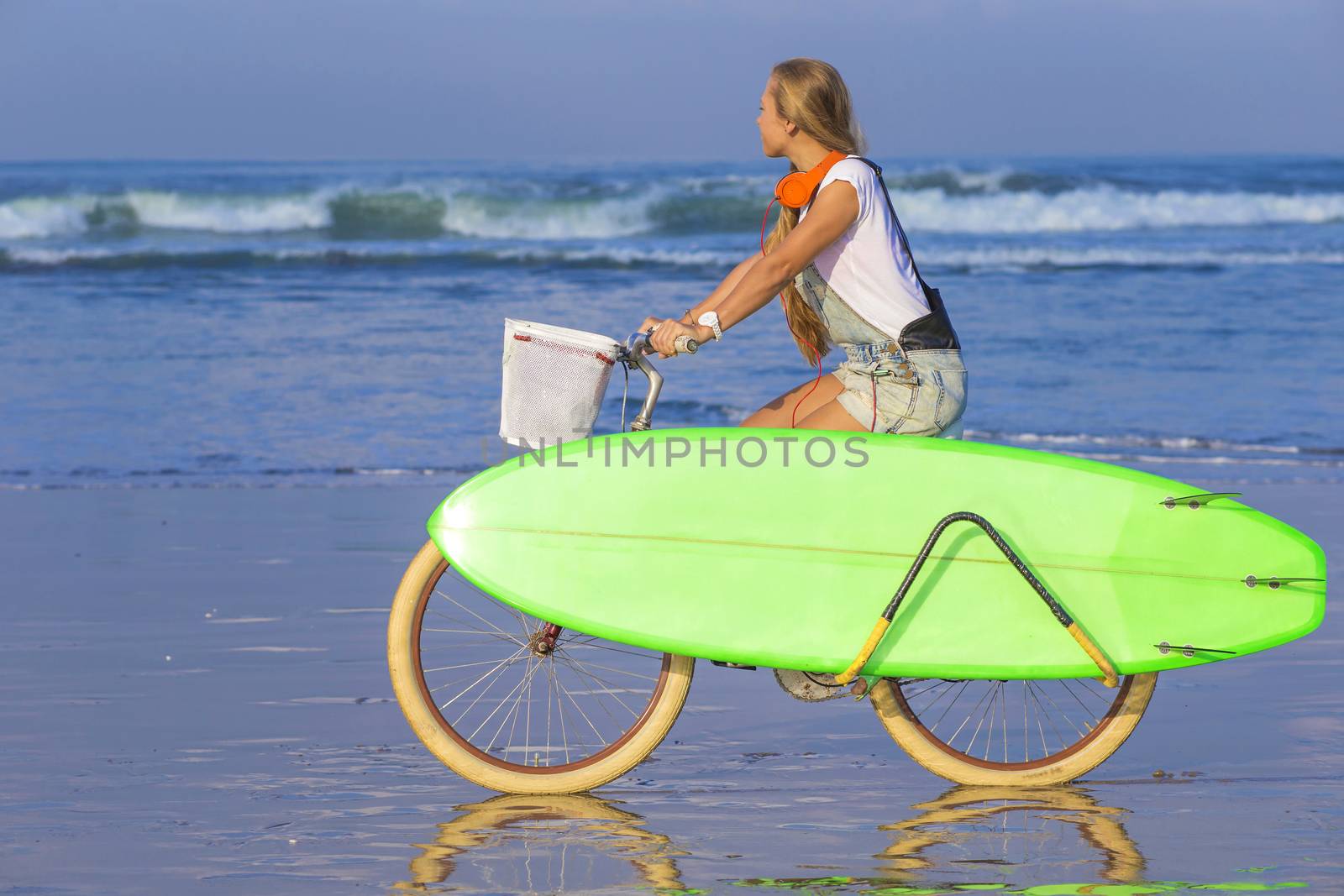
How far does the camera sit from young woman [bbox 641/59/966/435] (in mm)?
3621

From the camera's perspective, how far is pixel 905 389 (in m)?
3.80

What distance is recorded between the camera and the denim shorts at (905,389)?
378cm

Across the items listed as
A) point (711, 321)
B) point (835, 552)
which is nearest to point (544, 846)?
point (835, 552)

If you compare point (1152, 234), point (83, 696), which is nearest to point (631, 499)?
point (83, 696)

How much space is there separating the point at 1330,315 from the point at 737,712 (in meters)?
12.3

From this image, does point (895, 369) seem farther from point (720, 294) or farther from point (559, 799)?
point (559, 799)

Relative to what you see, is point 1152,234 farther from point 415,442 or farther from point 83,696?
point 83,696

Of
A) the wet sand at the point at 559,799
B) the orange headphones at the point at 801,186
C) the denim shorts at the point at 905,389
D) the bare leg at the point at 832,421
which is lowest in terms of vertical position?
the wet sand at the point at 559,799

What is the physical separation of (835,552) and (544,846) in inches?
39.5

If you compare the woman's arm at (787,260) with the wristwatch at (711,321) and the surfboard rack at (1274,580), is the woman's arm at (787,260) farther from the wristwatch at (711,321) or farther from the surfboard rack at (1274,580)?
the surfboard rack at (1274,580)

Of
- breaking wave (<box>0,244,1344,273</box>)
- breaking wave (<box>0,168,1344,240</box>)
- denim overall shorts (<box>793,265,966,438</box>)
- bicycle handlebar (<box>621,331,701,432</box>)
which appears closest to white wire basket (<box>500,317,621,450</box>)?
bicycle handlebar (<box>621,331,701,432</box>)

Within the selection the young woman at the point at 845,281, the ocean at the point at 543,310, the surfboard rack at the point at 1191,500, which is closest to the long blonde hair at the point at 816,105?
the young woman at the point at 845,281

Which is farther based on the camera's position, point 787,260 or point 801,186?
point 801,186

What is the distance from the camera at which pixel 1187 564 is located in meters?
3.85
